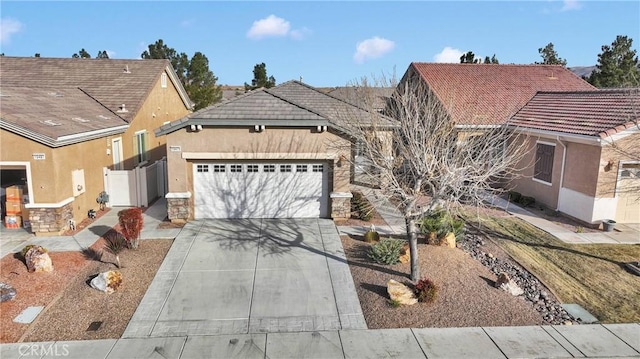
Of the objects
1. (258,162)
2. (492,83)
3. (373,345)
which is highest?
(492,83)

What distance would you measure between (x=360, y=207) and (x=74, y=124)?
1076cm

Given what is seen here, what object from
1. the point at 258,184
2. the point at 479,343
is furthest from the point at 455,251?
the point at 258,184

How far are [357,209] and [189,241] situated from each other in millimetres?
5982

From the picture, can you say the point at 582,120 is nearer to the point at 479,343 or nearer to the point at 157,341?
the point at 479,343

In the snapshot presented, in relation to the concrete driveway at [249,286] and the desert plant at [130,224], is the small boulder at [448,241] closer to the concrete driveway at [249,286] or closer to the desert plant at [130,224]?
the concrete driveway at [249,286]

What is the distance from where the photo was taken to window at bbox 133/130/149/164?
799 inches

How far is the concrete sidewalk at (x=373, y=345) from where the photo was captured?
731cm

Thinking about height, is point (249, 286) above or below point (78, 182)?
below

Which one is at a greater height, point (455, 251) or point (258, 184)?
point (258, 184)

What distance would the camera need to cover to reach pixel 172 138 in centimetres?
1412

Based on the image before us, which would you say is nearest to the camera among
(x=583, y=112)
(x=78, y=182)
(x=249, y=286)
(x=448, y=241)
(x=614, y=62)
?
(x=249, y=286)

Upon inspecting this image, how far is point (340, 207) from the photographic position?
1477cm

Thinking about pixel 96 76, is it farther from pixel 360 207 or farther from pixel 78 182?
pixel 360 207

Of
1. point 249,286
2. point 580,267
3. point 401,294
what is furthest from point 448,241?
point 249,286
